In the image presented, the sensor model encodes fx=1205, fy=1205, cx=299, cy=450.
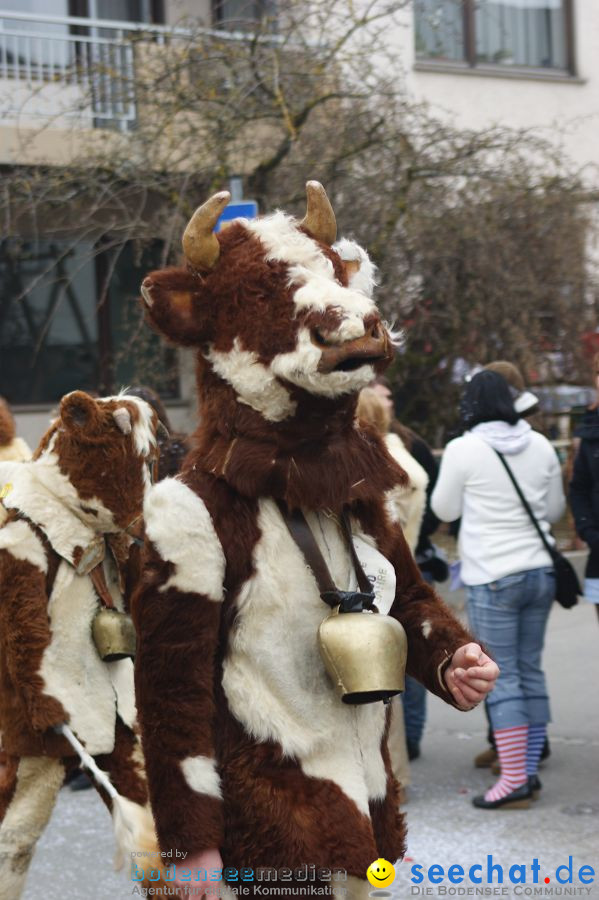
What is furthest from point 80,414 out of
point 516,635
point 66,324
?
point 66,324

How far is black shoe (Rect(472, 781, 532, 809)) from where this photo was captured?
5.70 m

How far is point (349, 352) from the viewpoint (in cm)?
253

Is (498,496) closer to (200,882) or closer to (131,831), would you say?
(131,831)

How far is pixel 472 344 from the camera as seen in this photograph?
12.0 m

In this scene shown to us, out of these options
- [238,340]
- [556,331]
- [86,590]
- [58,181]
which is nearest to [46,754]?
[86,590]

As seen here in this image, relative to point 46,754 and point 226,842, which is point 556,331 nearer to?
point 46,754

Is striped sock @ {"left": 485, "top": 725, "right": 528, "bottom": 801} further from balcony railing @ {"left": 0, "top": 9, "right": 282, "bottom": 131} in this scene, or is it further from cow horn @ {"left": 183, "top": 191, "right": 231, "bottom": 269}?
balcony railing @ {"left": 0, "top": 9, "right": 282, "bottom": 131}

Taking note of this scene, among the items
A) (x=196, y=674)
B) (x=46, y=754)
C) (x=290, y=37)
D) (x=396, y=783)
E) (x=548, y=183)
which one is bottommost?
(x=46, y=754)

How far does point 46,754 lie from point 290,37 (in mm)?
8476

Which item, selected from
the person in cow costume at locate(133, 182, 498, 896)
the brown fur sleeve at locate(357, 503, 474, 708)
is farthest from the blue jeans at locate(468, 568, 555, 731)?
the person in cow costume at locate(133, 182, 498, 896)

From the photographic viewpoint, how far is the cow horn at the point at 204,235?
2.70 metres

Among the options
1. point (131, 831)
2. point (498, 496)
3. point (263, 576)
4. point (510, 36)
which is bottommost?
point (131, 831)

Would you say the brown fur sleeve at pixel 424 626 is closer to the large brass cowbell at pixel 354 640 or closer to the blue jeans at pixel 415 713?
the large brass cowbell at pixel 354 640

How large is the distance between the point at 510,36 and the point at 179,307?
1517 centimetres
